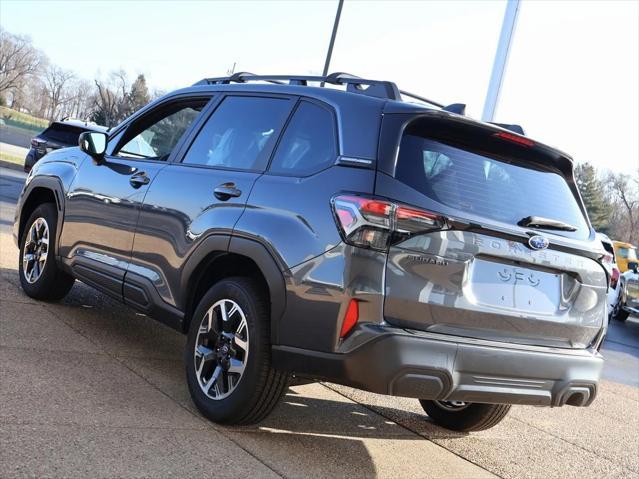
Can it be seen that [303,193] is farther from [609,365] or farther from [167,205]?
[609,365]

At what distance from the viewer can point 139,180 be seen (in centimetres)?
521

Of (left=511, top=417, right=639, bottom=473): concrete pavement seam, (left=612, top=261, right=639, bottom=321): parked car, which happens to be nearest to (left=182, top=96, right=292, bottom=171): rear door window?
(left=511, top=417, right=639, bottom=473): concrete pavement seam

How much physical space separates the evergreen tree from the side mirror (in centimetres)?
7951

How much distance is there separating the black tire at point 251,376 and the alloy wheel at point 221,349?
0.02 m

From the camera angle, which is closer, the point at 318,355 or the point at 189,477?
the point at 189,477

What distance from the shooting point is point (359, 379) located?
355cm

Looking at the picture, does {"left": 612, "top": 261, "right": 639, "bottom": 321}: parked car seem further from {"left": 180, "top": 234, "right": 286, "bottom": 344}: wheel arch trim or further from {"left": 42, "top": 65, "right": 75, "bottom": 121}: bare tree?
{"left": 42, "top": 65, "right": 75, "bottom": 121}: bare tree

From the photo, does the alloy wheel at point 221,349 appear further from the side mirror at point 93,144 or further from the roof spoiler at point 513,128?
the side mirror at point 93,144

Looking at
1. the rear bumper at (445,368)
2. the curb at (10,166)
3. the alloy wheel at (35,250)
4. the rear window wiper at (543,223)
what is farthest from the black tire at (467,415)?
the curb at (10,166)

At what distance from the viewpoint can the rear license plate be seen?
3.72 meters

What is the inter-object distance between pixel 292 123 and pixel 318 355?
4.52ft

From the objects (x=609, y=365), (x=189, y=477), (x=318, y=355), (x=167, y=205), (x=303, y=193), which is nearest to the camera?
(x=189, y=477)

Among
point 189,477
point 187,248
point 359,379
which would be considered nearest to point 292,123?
point 187,248

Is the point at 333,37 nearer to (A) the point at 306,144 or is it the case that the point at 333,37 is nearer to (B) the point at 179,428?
(A) the point at 306,144
